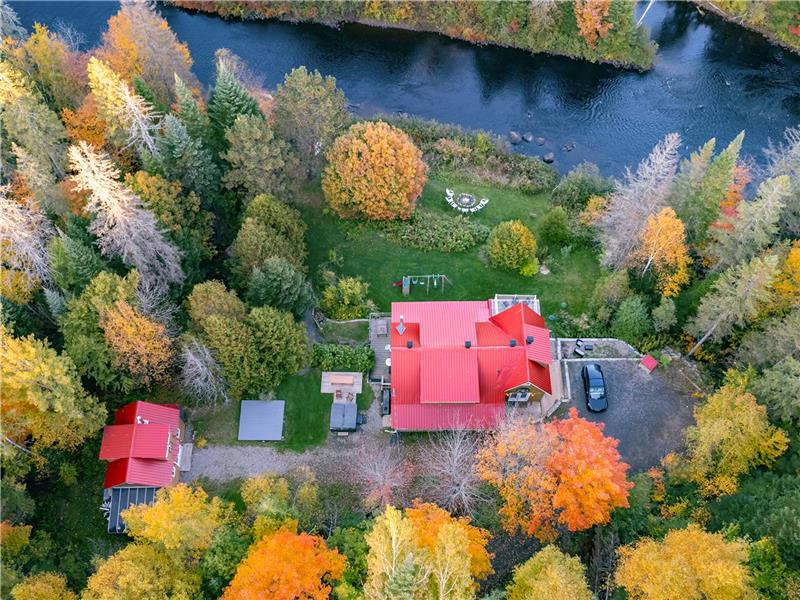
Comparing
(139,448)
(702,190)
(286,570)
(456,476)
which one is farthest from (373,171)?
(286,570)

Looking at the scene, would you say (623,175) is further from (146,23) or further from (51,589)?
(51,589)

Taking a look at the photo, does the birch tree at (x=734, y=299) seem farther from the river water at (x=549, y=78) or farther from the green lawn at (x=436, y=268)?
the river water at (x=549, y=78)

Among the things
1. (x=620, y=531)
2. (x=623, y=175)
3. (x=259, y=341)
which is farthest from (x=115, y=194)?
(x=623, y=175)

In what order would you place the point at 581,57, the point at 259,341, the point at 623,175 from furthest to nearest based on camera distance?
the point at 581,57, the point at 623,175, the point at 259,341

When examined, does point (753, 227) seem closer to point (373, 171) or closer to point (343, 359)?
point (373, 171)

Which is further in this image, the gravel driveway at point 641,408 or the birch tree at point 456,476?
the gravel driveway at point 641,408

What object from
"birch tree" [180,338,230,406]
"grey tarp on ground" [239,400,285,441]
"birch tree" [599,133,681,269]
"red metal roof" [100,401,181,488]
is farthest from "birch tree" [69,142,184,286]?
"birch tree" [599,133,681,269]

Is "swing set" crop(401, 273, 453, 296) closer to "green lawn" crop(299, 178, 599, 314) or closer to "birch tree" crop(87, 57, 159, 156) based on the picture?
"green lawn" crop(299, 178, 599, 314)

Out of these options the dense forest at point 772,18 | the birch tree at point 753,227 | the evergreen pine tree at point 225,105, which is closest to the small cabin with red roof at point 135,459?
the evergreen pine tree at point 225,105
